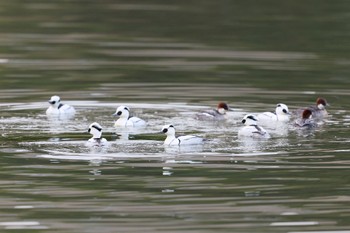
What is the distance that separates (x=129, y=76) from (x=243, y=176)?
9.67 metres

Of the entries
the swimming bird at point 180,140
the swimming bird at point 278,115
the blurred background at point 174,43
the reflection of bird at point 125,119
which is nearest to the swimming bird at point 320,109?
the swimming bird at point 278,115

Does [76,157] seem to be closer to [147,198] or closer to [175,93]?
[147,198]

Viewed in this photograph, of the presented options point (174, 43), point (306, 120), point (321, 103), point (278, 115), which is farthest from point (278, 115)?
point (174, 43)

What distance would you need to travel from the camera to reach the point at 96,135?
18000mm

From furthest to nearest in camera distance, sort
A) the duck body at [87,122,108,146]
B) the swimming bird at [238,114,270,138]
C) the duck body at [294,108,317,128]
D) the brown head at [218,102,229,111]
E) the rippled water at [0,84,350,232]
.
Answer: the brown head at [218,102,229,111] < the duck body at [294,108,317,128] < the swimming bird at [238,114,270,138] < the duck body at [87,122,108,146] < the rippled water at [0,84,350,232]

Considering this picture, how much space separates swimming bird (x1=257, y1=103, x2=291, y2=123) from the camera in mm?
19964

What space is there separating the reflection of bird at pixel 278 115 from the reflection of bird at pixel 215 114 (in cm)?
63

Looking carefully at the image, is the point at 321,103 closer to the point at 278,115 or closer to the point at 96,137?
the point at 278,115

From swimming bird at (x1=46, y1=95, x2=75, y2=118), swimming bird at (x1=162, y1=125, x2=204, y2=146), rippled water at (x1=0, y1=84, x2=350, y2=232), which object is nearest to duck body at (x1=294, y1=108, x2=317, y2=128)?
rippled water at (x1=0, y1=84, x2=350, y2=232)

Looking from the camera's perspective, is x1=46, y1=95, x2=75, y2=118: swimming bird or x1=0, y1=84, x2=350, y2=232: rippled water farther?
x1=46, y1=95, x2=75, y2=118: swimming bird

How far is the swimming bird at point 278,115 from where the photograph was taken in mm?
19964

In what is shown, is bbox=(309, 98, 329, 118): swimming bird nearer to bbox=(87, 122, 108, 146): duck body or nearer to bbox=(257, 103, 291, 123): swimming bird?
bbox=(257, 103, 291, 123): swimming bird

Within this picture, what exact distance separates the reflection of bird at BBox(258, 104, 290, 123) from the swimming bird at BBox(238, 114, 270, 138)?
72 centimetres

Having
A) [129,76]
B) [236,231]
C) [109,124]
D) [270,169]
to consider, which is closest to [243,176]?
[270,169]
